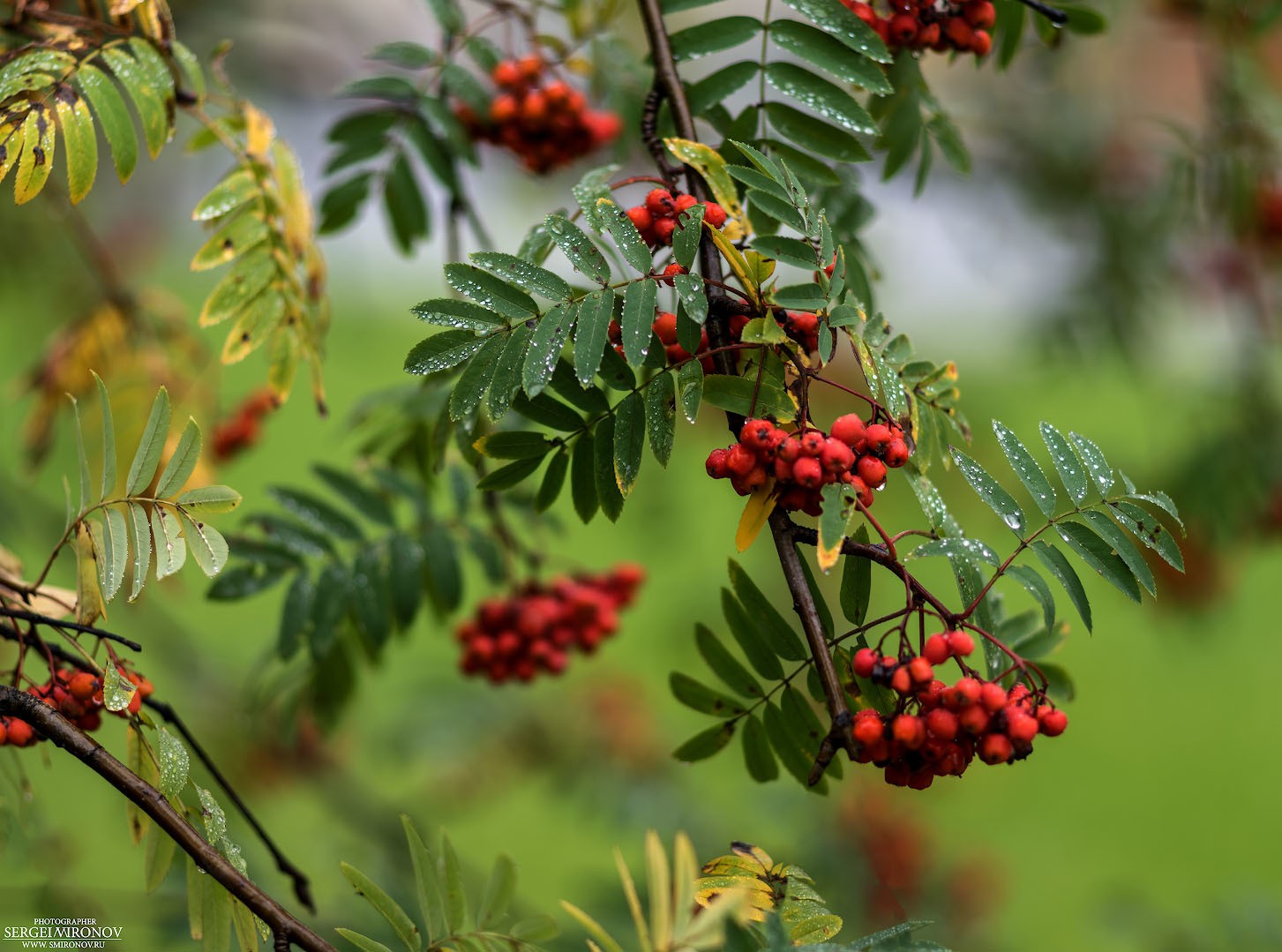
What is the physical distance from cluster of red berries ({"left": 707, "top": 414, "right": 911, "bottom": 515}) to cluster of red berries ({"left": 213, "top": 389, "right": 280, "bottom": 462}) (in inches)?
57.3

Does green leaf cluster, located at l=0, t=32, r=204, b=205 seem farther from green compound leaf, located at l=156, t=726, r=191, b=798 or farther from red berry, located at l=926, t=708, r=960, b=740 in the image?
red berry, located at l=926, t=708, r=960, b=740

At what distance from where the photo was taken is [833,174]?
1.27m

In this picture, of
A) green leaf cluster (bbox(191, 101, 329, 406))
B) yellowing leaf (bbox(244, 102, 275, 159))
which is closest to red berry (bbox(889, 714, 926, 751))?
green leaf cluster (bbox(191, 101, 329, 406))

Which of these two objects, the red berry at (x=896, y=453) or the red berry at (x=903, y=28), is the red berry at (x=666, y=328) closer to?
the red berry at (x=896, y=453)

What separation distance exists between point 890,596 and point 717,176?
3804 mm

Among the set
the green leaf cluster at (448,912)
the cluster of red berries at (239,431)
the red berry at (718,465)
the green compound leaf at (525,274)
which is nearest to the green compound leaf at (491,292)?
the green compound leaf at (525,274)

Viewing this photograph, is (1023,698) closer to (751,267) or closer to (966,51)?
(751,267)

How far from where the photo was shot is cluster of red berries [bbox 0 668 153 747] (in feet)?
3.26

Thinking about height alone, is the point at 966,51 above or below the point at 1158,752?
above

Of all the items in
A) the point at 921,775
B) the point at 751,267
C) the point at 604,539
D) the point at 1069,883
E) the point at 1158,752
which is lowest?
the point at 1069,883

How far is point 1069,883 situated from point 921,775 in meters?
3.88

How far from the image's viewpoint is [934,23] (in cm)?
123

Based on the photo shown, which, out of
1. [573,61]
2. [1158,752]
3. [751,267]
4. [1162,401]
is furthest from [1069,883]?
[751,267]

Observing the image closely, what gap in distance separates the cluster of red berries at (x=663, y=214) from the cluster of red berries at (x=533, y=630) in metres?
0.80
